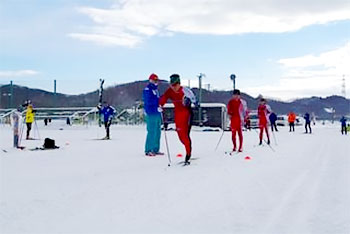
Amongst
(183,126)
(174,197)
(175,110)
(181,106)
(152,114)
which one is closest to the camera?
(174,197)

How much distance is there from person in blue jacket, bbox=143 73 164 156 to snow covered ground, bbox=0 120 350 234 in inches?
85.4

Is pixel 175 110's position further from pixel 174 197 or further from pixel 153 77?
pixel 174 197

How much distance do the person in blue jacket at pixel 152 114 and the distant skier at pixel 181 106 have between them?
4.98ft

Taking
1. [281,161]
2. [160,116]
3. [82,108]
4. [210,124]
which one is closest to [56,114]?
[82,108]

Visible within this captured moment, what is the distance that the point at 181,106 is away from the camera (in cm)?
1053

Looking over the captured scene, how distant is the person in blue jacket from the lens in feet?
40.0

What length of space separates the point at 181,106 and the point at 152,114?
1.96m

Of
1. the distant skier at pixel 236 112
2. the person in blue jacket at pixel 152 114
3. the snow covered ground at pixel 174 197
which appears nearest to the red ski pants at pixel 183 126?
the snow covered ground at pixel 174 197

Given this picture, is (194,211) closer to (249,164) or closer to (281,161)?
(249,164)

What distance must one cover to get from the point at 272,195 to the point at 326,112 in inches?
3652

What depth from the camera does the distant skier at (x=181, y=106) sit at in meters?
10.4

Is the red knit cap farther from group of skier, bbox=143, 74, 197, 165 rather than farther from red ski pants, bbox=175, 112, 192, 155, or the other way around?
red ski pants, bbox=175, 112, 192, 155

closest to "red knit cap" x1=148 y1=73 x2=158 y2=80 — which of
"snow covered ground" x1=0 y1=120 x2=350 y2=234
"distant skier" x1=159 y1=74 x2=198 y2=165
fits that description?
"distant skier" x1=159 y1=74 x2=198 y2=165

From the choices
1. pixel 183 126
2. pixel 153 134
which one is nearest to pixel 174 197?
pixel 183 126
